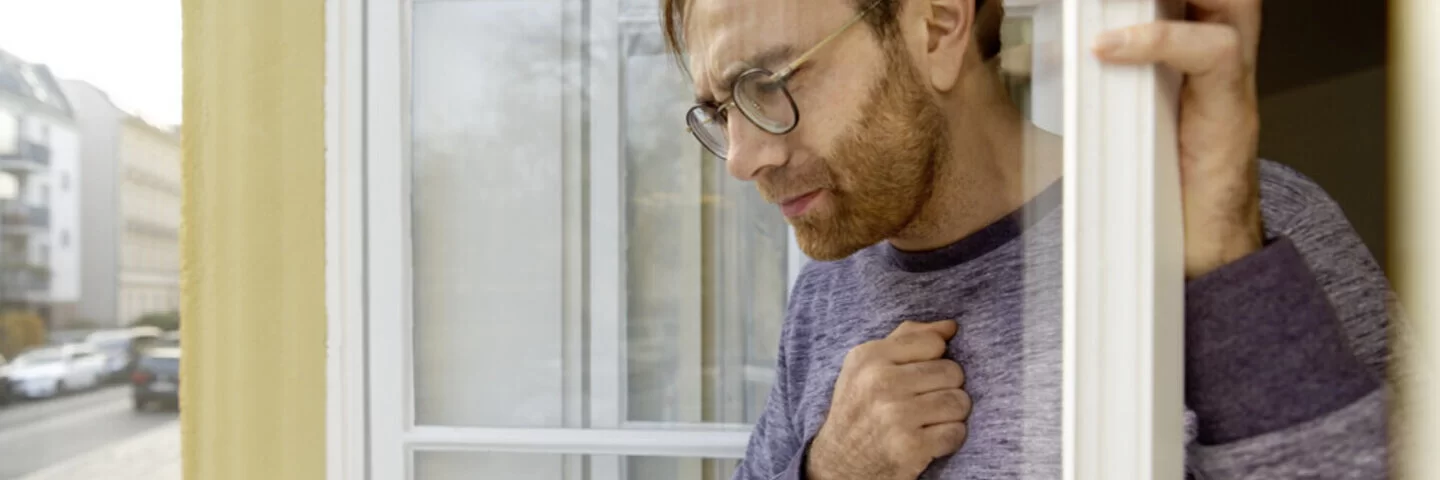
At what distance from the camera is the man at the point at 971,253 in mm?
331

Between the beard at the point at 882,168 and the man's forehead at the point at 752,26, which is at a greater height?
the man's forehead at the point at 752,26

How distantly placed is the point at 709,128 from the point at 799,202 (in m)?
0.13

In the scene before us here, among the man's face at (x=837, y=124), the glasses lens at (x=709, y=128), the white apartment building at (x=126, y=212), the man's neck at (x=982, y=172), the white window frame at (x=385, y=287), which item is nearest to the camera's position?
the man's neck at (x=982, y=172)

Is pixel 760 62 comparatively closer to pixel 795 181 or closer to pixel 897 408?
pixel 795 181

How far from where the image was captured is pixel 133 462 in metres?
0.98

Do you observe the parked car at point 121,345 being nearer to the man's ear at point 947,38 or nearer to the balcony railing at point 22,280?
the balcony railing at point 22,280

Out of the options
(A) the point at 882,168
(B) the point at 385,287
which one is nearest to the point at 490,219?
(B) the point at 385,287

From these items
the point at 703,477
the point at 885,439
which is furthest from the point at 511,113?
the point at 885,439

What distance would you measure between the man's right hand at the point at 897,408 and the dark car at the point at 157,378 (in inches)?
30.9

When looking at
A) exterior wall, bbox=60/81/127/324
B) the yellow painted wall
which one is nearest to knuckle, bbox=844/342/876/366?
the yellow painted wall

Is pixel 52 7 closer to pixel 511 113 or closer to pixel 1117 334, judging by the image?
pixel 511 113

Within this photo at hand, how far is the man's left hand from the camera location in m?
0.33

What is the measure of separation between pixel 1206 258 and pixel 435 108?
1.02 meters

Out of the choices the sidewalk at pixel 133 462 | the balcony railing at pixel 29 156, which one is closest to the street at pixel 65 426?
the sidewalk at pixel 133 462
